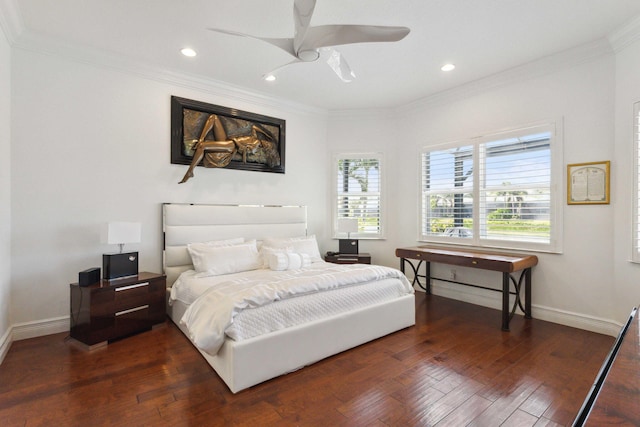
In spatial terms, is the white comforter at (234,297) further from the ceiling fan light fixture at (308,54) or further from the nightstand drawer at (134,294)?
the ceiling fan light fixture at (308,54)

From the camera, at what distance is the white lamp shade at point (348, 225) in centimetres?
489

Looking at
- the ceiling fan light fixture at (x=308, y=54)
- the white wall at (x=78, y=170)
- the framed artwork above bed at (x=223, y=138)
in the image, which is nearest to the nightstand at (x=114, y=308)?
the white wall at (x=78, y=170)

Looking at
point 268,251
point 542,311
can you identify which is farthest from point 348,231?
point 542,311

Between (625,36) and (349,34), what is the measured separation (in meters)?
2.73

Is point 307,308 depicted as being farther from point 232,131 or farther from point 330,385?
point 232,131

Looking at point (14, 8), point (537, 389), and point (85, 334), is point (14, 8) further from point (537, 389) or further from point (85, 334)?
point (537, 389)

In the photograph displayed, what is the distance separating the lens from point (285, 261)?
3.57 meters

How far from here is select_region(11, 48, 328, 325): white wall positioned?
296cm

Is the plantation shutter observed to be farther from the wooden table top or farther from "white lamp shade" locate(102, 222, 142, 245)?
"white lamp shade" locate(102, 222, 142, 245)

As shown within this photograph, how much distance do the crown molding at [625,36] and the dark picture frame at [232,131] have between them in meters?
3.81

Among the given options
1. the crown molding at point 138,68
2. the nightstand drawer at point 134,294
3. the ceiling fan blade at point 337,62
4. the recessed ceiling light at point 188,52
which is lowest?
the nightstand drawer at point 134,294

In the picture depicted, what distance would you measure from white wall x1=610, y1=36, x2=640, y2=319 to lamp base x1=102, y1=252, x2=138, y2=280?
4799 millimetres

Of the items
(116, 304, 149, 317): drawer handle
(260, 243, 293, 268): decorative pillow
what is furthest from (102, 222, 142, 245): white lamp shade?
(260, 243, 293, 268): decorative pillow

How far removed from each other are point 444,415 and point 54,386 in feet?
8.66
